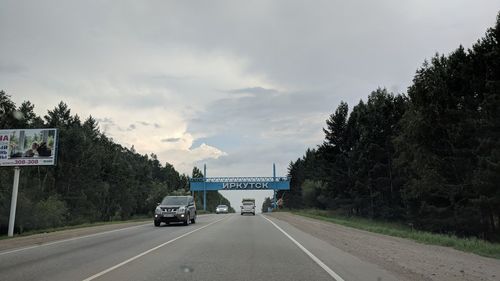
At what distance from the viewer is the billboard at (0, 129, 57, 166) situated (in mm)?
27672

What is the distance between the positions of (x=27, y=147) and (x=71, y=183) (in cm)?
3841

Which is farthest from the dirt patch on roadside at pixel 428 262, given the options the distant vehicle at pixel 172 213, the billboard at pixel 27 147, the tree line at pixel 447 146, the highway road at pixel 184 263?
the billboard at pixel 27 147

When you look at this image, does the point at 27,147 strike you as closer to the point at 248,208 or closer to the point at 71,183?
the point at 71,183

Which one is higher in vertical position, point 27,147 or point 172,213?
point 27,147

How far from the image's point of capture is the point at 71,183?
211 feet

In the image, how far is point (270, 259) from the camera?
39.4 ft

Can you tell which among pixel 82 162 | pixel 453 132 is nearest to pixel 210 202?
pixel 82 162

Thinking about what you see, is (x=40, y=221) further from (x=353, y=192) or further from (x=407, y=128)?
(x=353, y=192)

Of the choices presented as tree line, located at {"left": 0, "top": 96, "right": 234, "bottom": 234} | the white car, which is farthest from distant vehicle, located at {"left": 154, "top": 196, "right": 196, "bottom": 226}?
the white car

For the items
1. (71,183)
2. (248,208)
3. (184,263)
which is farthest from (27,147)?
(248,208)

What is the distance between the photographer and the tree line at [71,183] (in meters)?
43.5

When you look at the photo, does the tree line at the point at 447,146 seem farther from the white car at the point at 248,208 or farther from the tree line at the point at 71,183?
the tree line at the point at 71,183

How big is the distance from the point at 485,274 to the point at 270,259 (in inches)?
197

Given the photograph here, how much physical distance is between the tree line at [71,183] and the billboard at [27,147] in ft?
48.1
